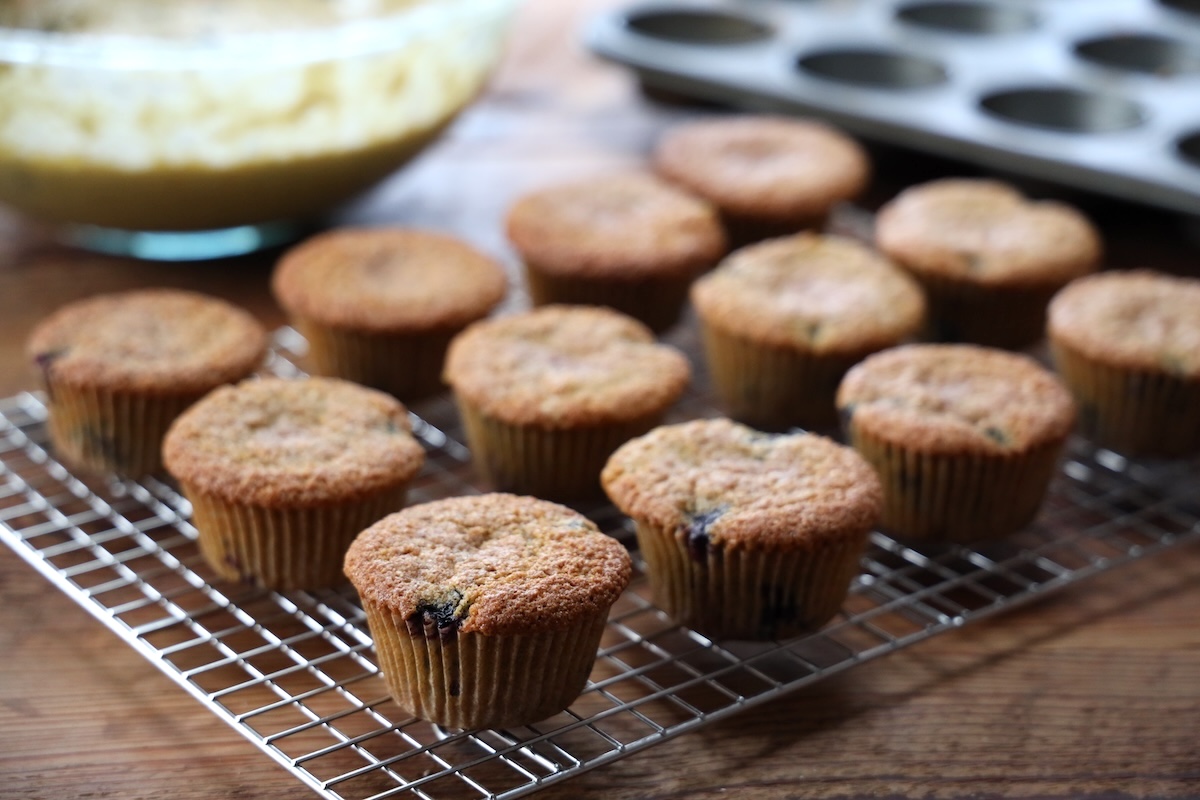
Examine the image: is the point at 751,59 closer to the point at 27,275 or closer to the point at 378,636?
the point at 27,275

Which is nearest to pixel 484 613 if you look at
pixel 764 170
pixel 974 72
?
pixel 764 170

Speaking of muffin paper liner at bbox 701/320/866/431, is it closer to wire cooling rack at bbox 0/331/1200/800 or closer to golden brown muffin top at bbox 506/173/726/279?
golden brown muffin top at bbox 506/173/726/279

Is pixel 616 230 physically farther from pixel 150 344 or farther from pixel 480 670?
pixel 480 670

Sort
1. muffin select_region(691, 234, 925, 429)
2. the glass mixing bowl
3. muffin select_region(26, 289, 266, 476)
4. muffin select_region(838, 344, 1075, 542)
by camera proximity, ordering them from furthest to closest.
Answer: the glass mixing bowl → muffin select_region(691, 234, 925, 429) → muffin select_region(26, 289, 266, 476) → muffin select_region(838, 344, 1075, 542)

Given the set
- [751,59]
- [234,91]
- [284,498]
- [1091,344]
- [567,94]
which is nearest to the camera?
[284,498]

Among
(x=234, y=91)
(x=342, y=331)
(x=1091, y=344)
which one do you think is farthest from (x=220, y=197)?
(x=1091, y=344)

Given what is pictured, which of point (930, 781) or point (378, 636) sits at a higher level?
point (378, 636)

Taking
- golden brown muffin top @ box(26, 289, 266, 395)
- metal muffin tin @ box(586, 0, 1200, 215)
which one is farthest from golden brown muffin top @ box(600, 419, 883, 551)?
metal muffin tin @ box(586, 0, 1200, 215)
